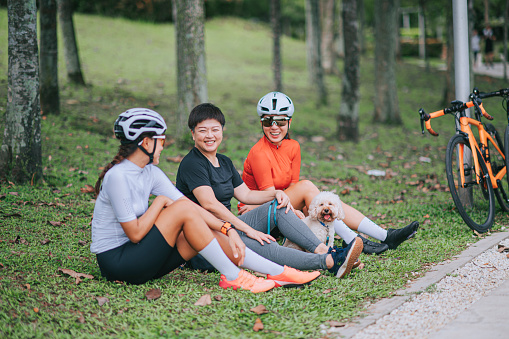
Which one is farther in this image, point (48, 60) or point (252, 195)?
point (48, 60)

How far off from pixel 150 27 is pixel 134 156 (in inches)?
937

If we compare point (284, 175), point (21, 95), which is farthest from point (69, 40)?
point (284, 175)

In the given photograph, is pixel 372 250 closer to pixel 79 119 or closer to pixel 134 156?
pixel 134 156

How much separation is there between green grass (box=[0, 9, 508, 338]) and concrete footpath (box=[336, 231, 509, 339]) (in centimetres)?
13

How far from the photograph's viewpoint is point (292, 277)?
3.99m

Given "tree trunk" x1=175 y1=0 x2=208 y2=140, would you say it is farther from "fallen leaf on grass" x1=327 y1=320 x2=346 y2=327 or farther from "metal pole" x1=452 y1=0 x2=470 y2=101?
"fallen leaf on grass" x1=327 y1=320 x2=346 y2=327

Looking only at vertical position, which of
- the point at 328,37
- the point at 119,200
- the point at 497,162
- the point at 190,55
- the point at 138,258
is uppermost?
the point at 328,37

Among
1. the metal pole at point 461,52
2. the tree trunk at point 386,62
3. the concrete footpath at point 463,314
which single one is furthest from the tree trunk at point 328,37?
the concrete footpath at point 463,314

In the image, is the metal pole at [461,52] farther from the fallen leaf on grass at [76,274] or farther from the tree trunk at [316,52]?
the tree trunk at [316,52]

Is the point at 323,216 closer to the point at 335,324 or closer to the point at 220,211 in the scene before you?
the point at 220,211

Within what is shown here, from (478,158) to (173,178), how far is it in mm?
4170

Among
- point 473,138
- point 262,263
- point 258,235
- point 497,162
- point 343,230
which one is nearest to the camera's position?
point 262,263

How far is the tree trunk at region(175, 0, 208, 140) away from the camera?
8.83 m

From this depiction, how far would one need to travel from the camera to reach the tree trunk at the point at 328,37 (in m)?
23.5
